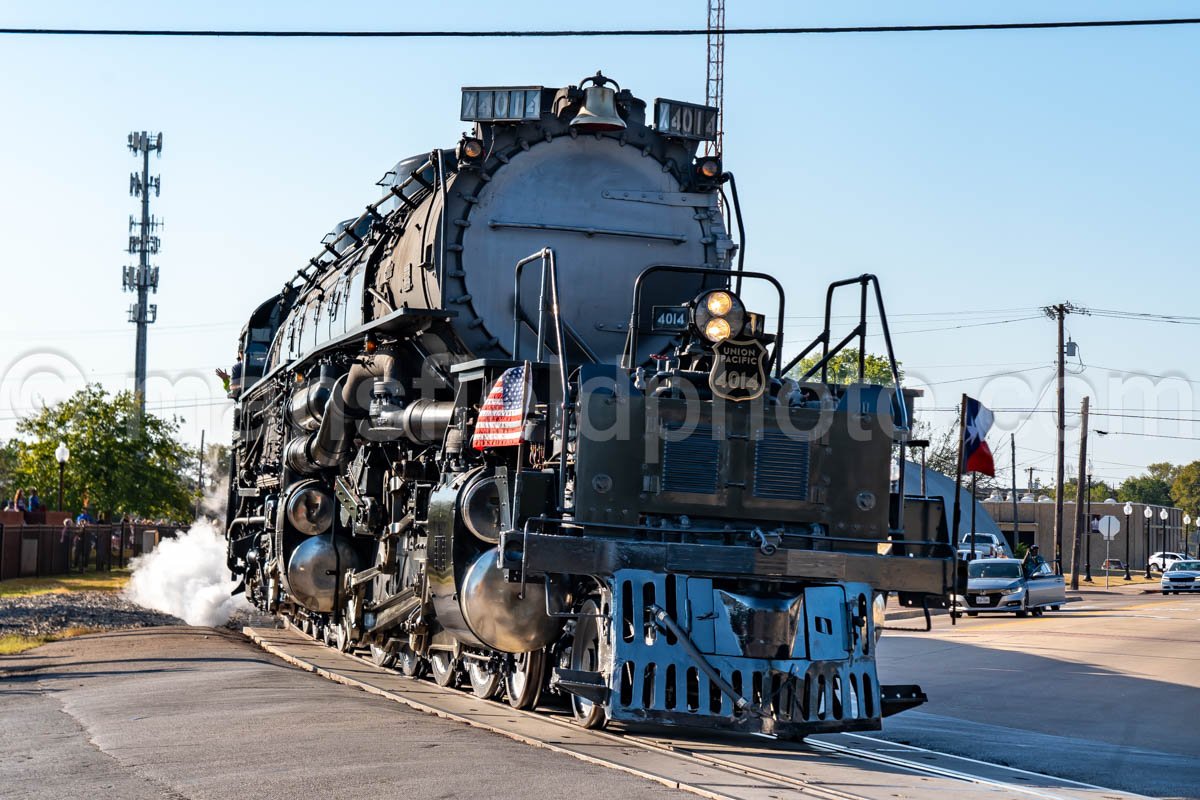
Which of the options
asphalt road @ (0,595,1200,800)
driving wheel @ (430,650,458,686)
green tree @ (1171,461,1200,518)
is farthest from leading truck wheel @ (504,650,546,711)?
green tree @ (1171,461,1200,518)

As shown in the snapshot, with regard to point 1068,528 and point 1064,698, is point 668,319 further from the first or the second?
point 1068,528

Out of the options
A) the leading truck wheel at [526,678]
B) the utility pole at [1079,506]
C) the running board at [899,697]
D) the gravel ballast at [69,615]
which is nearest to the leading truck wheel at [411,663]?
the leading truck wheel at [526,678]

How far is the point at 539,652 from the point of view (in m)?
10.3

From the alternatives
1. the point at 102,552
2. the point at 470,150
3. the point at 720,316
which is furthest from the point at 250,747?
the point at 102,552

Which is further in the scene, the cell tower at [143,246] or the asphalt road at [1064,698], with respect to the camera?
the cell tower at [143,246]

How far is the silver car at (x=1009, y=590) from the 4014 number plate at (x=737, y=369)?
23.0 metres

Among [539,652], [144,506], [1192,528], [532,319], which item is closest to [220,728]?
[539,652]

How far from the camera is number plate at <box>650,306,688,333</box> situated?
11.3m

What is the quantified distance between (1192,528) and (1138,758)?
13857 cm

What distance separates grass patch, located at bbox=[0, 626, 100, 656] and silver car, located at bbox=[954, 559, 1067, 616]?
1936 cm

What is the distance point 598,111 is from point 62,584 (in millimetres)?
25229

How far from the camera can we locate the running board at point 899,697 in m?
9.49

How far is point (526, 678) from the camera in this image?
10367 mm

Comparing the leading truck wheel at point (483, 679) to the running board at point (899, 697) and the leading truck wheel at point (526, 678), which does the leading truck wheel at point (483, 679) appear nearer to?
the leading truck wheel at point (526, 678)
